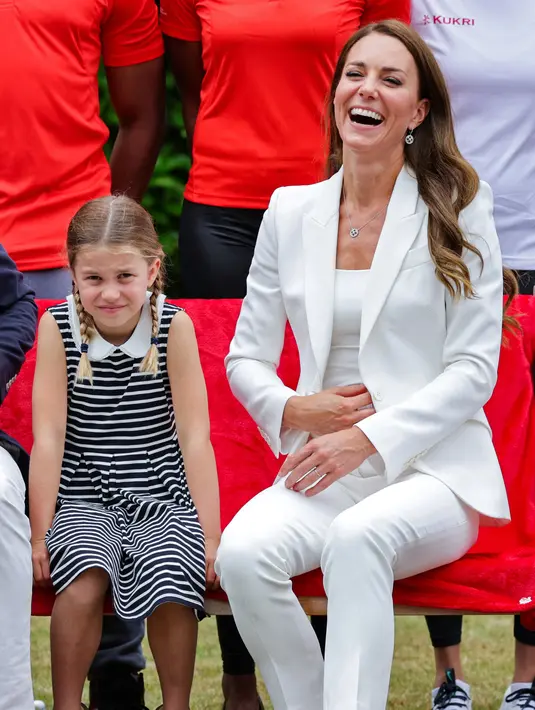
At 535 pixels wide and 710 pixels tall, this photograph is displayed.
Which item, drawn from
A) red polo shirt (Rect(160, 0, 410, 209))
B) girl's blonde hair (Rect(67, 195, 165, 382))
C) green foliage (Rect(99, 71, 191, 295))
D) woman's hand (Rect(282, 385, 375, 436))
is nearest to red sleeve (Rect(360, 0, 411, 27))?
red polo shirt (Rect(160, 0, 410, 209))

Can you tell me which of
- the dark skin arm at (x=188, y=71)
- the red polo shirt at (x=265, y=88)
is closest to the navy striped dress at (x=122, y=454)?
the red polo shirt at (x=265, y=88)

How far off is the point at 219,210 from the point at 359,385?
0.97 m

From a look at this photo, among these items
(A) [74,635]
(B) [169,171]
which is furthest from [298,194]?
(B) [169,171]

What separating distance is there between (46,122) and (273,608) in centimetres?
178

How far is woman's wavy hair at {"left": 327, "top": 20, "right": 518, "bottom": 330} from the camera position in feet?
12.8

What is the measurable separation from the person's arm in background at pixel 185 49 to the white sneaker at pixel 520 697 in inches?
82.2

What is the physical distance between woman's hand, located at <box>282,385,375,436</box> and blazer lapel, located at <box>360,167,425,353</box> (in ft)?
0.45

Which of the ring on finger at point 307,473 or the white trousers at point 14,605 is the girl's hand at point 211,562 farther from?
the white trousers at point 14,605

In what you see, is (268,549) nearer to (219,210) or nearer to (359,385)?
(359,385)

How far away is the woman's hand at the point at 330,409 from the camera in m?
3.91

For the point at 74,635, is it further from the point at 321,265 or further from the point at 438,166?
the point at 438,166

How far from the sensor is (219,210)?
15.3 feet

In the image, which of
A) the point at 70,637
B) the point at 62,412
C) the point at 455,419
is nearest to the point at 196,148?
the point at 62,412

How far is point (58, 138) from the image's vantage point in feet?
15.1
